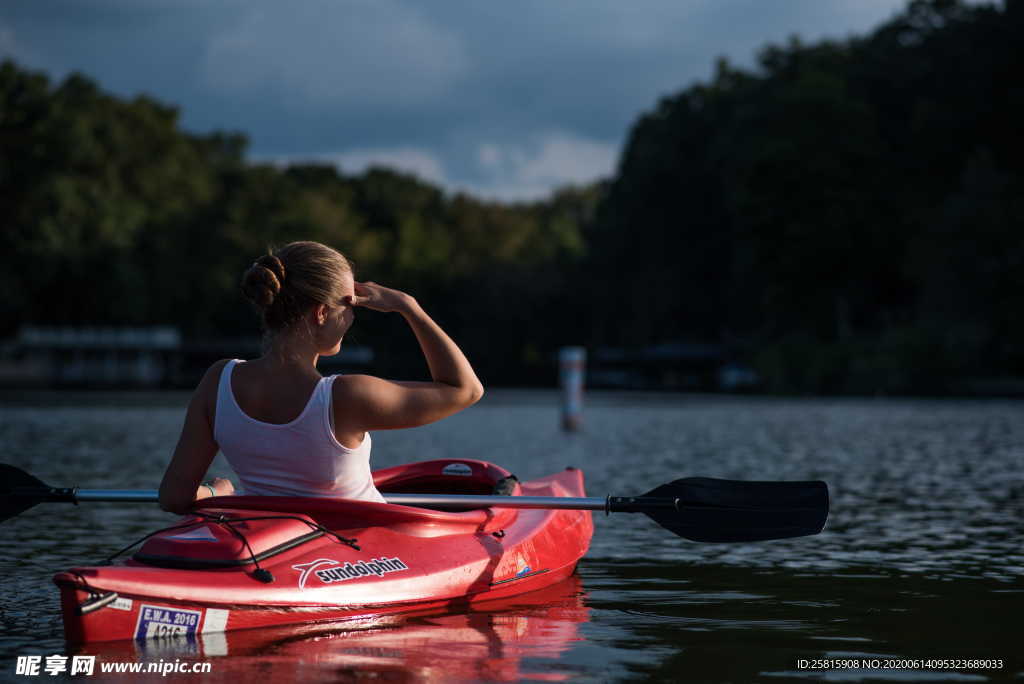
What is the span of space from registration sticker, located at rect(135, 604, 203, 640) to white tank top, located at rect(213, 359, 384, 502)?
0.67 m

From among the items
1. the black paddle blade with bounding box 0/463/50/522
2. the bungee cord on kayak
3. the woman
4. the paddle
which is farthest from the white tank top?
the black paddle blade with bounding box 0/463/50/522

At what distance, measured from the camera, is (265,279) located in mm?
6164

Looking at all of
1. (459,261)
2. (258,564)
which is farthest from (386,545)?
(459,261)

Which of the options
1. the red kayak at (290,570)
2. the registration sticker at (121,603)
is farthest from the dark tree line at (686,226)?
the registration sticker at (121,603)

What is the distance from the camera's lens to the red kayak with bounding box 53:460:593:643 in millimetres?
6211

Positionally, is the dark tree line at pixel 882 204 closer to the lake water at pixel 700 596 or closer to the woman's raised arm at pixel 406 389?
the lake water at pixel 700 596

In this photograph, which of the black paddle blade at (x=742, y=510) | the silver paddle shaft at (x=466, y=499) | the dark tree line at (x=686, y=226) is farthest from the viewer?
the dark tree line at (x=686, y=226)

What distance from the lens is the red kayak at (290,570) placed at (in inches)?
245

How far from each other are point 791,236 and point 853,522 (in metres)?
56.1

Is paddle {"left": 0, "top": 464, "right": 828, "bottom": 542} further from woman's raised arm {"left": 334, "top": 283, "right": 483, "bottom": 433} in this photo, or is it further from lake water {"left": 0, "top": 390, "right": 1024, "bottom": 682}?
woman's raised arm {"left": 334, "top": 283, "right": 483, "bottom": 433}

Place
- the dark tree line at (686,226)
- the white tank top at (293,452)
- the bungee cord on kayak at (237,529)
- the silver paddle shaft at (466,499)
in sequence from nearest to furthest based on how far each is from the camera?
1. the white tank top at (293,452)
2. the bungee cord on kayak at (237,529)
3. the silver paddle shaft at (466,499)
4. the dark tree line at (686,226)

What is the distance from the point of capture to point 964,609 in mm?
7879

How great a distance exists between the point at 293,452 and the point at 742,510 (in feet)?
8.63

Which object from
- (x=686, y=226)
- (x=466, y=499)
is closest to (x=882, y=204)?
(x=686, y=226)
